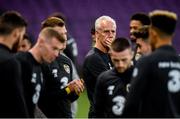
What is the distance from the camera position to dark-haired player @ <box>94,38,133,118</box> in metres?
6.73

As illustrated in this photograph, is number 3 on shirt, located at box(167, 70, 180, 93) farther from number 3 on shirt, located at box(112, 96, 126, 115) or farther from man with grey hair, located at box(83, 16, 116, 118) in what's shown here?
man with grey hair, located at box(83, 16, 116, 118)

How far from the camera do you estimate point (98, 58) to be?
25.9ft

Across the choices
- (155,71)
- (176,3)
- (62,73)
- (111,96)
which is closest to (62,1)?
(176,3)

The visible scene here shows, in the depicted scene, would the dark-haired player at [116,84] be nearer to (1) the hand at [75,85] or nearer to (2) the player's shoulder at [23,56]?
(1) the hand at [75,85]

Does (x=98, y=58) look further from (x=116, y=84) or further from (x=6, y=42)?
(x=6, y=42)

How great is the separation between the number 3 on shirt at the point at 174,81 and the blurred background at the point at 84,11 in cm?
899

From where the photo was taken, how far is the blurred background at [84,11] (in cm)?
1501

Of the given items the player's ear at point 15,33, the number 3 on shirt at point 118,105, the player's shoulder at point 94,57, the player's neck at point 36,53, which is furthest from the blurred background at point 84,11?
the player's ear at point 15,33

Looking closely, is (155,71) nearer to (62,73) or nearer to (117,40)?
(117,40)

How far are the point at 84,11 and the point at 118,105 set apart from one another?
861 centimetres

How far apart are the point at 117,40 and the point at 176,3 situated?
8.52 meters

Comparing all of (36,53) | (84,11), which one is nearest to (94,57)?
(36,53)

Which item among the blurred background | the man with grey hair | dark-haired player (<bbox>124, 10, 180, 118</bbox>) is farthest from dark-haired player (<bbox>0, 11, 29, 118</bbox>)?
the blurred background

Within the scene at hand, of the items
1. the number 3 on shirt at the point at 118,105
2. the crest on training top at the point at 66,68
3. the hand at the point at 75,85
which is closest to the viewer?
the number 3 on shirt at the point at 118,105
